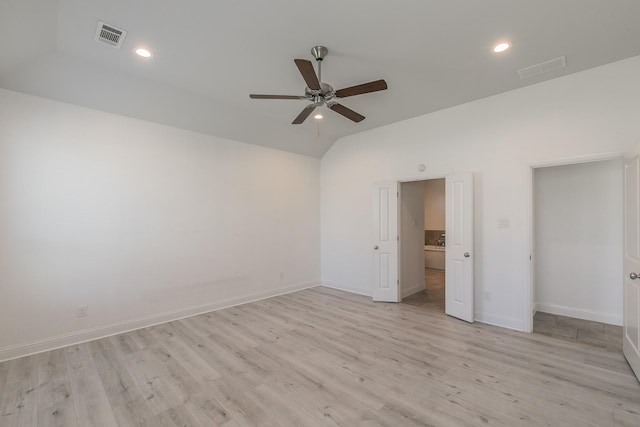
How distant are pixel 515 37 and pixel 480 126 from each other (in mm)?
1525

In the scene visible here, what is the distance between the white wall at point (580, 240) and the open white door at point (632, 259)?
116 cm

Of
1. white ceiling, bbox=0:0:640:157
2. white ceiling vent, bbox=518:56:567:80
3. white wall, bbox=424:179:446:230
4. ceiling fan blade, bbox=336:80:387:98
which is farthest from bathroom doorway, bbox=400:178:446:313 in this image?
ceiling fan blade, bbox=336:80:387:98

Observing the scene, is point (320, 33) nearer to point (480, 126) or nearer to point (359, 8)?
point (359, 8)

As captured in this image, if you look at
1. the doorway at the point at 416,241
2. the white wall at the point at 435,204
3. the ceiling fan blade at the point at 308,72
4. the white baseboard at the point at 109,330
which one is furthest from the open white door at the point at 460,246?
the white wall at the point at 435,204

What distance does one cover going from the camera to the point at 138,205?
385 cm

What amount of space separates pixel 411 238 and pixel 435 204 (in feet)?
11.3

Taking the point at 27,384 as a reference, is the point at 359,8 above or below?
above

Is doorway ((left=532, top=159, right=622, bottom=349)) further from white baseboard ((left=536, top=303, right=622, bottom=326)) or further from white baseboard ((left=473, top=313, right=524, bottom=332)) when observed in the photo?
white baseboard ((left=473, top=313, right=524, bottom=332))

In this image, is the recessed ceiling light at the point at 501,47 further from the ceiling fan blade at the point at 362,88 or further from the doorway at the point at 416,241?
the doorway at the point at 416,241

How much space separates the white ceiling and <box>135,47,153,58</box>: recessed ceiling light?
0.07 metres

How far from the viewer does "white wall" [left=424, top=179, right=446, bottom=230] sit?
8.24 m

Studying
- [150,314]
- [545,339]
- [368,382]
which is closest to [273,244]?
[150,314]

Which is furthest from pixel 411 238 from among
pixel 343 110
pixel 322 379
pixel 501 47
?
pixel 322 379

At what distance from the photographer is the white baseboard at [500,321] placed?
144 inches
